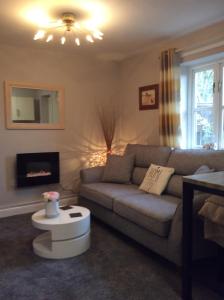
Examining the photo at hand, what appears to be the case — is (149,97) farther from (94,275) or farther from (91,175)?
(94,275)

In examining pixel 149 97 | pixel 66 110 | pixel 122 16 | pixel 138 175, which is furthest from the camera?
pixel 66 110

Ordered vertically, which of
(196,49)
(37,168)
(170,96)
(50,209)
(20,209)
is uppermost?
(196,49)

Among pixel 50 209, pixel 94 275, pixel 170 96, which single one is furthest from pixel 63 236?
pixel 170 96

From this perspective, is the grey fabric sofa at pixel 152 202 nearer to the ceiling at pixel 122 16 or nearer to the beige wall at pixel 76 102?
the beige wall at pixel 76 102

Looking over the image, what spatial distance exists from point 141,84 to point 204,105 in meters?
1.08

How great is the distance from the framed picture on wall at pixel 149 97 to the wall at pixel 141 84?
6 cm

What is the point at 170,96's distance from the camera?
11.7 feet

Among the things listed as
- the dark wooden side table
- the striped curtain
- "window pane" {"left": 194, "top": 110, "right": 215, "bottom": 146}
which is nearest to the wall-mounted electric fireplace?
the striped curtain

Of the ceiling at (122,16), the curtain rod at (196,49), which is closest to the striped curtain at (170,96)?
the curtain rod at (196,49)

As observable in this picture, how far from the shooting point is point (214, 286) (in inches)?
81.7

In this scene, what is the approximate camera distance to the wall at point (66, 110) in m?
3.78

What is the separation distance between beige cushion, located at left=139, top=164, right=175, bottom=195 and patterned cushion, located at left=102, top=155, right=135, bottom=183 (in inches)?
15.2

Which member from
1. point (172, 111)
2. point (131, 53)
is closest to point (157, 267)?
point (172, 111)

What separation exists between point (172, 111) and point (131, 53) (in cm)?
126
